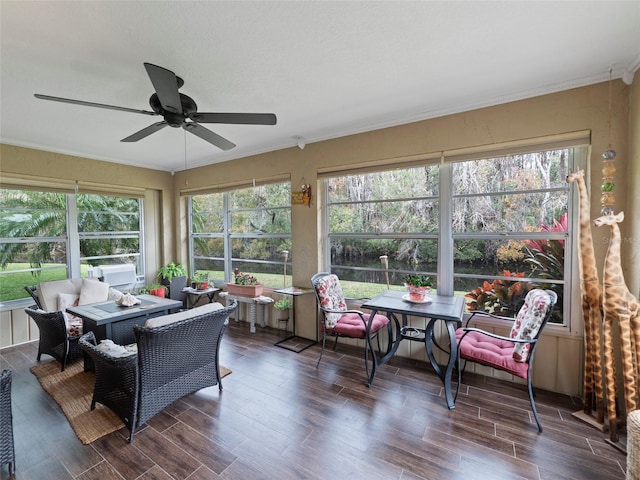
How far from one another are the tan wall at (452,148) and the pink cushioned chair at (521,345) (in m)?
0.57

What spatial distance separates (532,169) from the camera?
2629 mm

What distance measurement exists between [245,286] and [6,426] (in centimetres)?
260

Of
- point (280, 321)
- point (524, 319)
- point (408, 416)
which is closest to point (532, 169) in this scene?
point (524, 319)

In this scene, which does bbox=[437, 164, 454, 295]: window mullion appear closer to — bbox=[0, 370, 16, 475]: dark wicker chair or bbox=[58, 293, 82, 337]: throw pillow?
bbox=[0, 370, 16, 475]: dark wicker chair

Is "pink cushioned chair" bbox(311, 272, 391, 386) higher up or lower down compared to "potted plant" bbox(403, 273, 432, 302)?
lower down

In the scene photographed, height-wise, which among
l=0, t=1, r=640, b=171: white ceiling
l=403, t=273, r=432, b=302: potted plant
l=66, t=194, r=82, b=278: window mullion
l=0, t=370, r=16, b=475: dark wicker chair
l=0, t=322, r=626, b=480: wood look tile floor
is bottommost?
l=0, t=322, r=626, b=480: wood look tile floor

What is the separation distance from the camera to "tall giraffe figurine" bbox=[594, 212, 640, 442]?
6.01 ft

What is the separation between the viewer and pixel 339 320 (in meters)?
3.07

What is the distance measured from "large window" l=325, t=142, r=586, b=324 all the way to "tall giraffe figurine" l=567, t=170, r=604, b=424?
0.44 metres

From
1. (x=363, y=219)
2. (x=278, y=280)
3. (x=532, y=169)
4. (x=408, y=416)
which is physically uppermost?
(x=532, y=169)

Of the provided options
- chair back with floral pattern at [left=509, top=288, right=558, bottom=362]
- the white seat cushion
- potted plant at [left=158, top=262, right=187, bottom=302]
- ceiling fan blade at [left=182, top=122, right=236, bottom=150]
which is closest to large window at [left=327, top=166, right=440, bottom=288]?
chair back with floral pattern at [left=509, top=288, right=558, bottom=362]

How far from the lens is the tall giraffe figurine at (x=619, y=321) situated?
1.83m

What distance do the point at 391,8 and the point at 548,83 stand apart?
5.58 ft

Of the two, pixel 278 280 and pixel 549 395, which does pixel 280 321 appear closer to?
pixel 278 280
